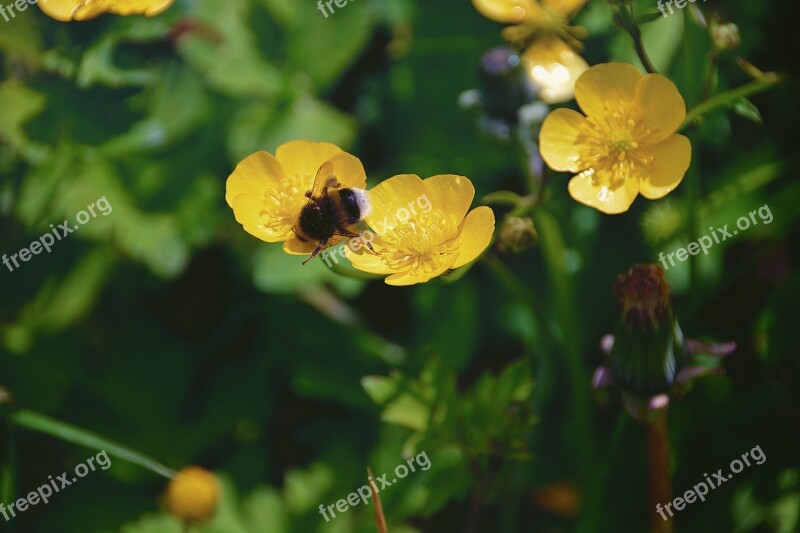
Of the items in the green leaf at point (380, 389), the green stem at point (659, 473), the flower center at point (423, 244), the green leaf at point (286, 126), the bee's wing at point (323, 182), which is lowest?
the green stem at point (659, 473)

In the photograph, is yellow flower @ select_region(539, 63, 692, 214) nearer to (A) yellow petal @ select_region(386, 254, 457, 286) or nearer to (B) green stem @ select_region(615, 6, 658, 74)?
(B) green stem @ select_region(615, 6, 658, 74)

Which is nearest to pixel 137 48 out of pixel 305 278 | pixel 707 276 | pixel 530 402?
pixel 305 278

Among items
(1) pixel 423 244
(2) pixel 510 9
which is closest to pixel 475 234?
(1) pixel 423 244

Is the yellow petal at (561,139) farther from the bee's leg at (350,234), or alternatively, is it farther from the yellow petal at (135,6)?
the yellow petal at (135,6)

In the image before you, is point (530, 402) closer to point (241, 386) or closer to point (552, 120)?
point (552, 120)

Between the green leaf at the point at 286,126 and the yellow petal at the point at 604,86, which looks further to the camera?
the green leaf at the point at 286,126

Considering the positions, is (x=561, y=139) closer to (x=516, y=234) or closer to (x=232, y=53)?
(x=516, y=234)

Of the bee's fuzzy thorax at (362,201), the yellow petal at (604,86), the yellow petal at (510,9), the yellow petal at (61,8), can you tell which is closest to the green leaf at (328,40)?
the yellow petal at (510,9)

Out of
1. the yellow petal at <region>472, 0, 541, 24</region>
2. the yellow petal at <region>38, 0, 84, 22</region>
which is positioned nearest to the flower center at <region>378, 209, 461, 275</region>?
the yellow petal at <region>472, 0, 541, 24</region>
